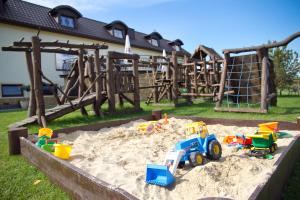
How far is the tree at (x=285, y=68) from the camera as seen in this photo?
54.3 ft

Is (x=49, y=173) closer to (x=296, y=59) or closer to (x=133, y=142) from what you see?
(x=133, y=142)

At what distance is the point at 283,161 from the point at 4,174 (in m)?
3.05

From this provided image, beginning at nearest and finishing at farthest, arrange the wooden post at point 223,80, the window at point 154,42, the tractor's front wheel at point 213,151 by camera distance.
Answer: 1. the tractor's front wheel at point 213,151
2. the wooden post at point 223,80
3. the window at point 154,42

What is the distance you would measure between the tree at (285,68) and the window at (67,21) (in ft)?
48.2

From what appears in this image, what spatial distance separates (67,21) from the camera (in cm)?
1733

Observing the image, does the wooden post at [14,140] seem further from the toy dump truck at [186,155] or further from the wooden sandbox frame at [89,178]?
the toy dump truck at [186,155]

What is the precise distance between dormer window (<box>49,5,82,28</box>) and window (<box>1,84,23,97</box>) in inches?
215

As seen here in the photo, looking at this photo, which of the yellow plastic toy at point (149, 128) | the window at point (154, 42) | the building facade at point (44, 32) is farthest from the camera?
the window at point (154, 42)

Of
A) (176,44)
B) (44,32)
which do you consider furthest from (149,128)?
(176,44)

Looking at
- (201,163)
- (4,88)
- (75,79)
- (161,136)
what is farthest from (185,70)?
(4,88)

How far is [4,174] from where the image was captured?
2877 mm

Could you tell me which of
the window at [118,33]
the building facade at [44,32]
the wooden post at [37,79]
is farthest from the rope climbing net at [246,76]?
the window at [118,33]

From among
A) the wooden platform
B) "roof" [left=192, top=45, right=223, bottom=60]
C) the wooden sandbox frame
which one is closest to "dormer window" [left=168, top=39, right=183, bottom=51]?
"roof" [left=192, top=45, right=223, bottom=60]

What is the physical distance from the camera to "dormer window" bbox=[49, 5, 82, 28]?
16.7 meters
